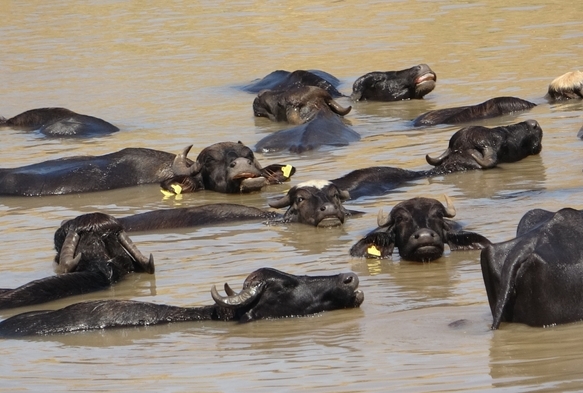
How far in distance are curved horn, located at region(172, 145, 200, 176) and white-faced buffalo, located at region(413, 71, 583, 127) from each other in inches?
142

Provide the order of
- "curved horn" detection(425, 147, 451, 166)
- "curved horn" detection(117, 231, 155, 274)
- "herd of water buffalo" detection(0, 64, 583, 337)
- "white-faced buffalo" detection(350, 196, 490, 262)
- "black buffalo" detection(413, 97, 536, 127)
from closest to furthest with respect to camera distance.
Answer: "herd of water buffalo" detection(0, 64, 583, 337)
"white-faced buffalo" detection(350, 196, 490, 262)
"curved horn" detection(117, 231, 155, 274)
"curved horn" detection(425, 147, 451, 166)
"black buffalo" detection(413, 97, 536, 127)

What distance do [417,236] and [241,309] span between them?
72.9 inches

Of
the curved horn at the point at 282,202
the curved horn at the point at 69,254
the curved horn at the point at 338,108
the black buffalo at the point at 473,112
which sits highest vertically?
the curved horn at the point at 338,108

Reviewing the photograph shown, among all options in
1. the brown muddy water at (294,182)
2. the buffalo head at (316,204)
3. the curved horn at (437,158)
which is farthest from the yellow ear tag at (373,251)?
the curved horn at (437,158)

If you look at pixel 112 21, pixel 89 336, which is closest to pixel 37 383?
Answer: pixel 89 336

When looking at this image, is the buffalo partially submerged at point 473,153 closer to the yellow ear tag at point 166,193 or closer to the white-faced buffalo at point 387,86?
the yellow ear tag at point 166,193

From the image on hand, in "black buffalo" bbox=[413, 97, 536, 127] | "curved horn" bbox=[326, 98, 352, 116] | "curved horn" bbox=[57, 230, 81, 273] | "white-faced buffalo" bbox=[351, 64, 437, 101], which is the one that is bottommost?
"curved horn" bbox=[57, 230, 81, 273]

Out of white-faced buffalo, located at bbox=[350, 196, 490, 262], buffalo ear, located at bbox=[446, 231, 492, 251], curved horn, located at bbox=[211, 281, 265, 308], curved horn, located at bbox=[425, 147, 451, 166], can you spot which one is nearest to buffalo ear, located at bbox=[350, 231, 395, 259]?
white-faced buffalo, located at bbox=[350, 196, 490, 262]

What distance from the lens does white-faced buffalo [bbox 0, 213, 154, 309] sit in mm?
9992

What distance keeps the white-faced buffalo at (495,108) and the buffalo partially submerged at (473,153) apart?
A: 7.16 ft

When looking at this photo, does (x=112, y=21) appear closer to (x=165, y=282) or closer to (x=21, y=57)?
(x=21, y=57)

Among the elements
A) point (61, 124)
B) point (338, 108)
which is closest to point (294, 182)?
point (338, 108)

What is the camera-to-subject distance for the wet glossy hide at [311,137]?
1577cm

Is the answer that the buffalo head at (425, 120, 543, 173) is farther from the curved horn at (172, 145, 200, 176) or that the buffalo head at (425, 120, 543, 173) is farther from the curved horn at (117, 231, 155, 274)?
the curved horn at (117, 231, 155, 274)
